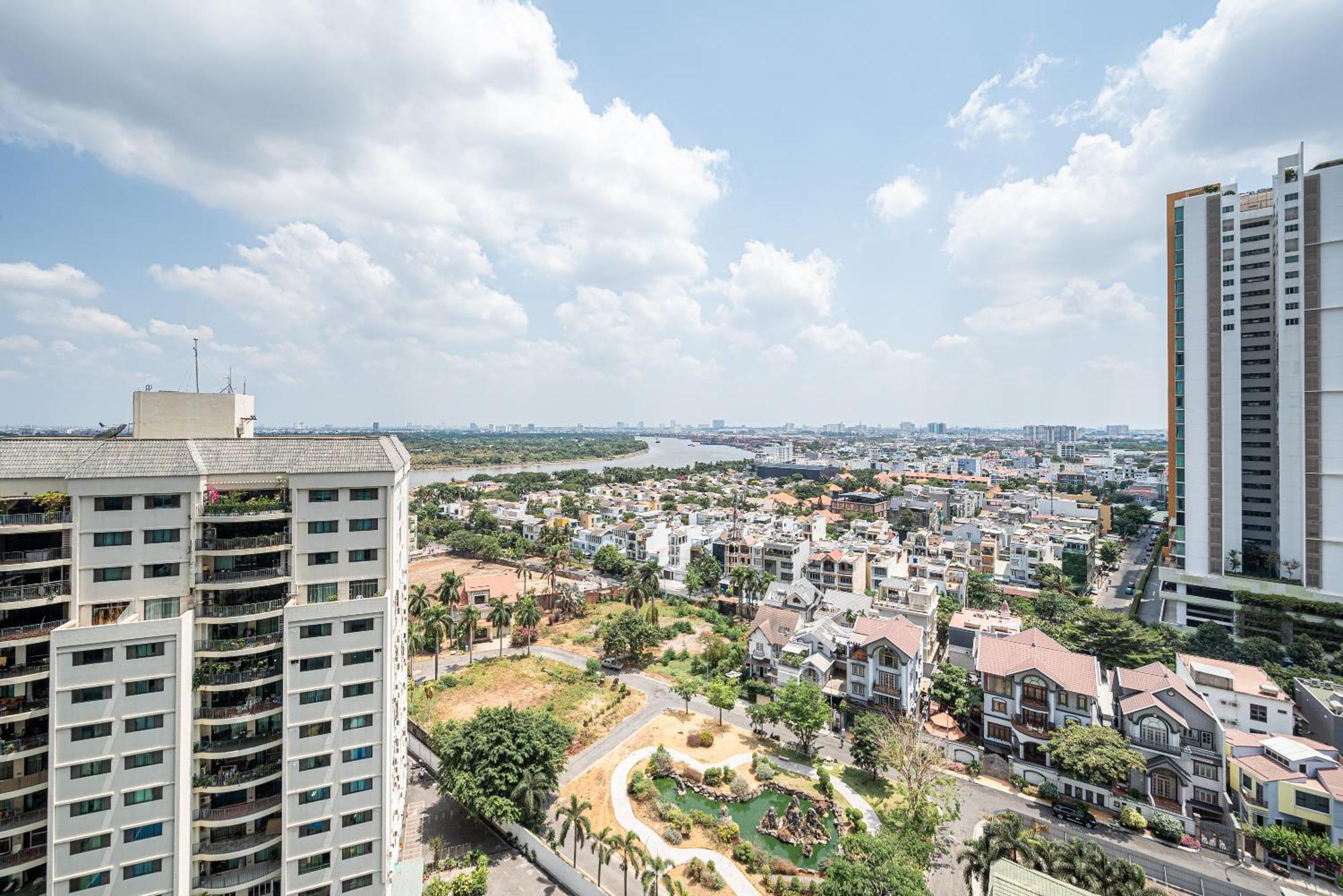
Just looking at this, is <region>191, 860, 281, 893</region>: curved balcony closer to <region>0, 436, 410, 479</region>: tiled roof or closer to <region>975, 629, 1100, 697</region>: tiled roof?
<region>0, 436, 410, 479</region>: tiled roof

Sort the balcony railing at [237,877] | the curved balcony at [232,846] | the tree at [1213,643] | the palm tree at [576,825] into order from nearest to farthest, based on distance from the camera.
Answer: the curved balcony at [232,846] → the balcony railing at [237,877] → the palm tree at [576,825] → the tree at [1213,643]

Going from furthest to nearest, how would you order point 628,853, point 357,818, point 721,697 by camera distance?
1. point 721,697
2. point 628,853
3. point 357,818

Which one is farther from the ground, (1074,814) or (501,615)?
(501,615)

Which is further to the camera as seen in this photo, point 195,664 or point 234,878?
point 234,878

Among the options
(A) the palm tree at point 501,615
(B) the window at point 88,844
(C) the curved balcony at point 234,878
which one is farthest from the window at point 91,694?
(A) the palm tree at point 501,615

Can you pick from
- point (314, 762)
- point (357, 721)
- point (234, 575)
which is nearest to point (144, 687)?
point (234, 575)

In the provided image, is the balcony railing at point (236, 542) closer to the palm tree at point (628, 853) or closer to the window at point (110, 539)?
the window at point (110, 539)

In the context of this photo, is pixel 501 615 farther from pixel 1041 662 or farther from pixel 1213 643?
pixel 1213 643
